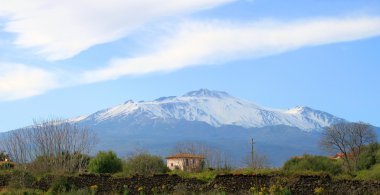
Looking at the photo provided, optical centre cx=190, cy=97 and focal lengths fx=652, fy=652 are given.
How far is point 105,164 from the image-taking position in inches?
1513

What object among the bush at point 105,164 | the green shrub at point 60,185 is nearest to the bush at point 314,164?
the bush at point 105,164

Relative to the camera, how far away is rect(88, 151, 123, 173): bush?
37969 millimetres

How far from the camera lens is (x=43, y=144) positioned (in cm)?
4572

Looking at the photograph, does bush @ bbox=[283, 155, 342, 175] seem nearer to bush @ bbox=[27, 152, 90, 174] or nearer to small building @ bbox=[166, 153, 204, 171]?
small building @ bbox=[166, 153, 204, 171]

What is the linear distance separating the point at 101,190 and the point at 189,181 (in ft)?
11.7

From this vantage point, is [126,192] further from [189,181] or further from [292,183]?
[292,183]

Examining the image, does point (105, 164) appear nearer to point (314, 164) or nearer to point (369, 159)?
point (314, 164)

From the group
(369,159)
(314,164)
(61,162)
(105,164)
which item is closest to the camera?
(314,164)

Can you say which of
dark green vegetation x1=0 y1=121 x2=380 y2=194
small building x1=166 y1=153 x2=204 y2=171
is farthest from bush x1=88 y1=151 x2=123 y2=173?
small building x1=166 y1=153 x2=204 y2=171

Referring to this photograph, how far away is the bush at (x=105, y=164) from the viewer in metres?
38.0

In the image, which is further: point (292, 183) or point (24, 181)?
point (24, 181)

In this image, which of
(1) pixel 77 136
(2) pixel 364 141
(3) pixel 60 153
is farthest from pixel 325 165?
(2) pixel 364 141

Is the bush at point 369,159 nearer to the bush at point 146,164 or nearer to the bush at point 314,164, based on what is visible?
the bush at point 314,164

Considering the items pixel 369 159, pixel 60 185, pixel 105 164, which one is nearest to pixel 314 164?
pixel 369 159
